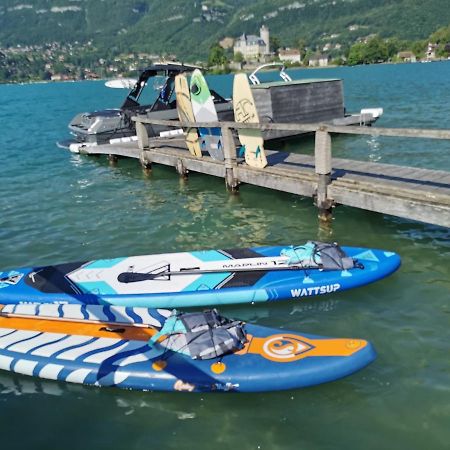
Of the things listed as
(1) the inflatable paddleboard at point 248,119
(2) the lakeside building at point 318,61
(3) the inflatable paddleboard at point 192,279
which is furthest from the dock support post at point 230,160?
(2) the lakeside building at point 318,61

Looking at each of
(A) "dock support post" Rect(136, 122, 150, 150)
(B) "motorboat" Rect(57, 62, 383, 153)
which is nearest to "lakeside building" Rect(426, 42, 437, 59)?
(B) "motorboat" Rect(57, 62, 383, 153)

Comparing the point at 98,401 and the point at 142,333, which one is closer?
the point at 98,401

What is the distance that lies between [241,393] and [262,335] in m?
0.93

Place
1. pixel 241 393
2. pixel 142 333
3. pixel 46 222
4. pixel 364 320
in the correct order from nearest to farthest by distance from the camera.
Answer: pixel 241 393 → pixel 142 333 → pixel 364 320 → pixel 46 222

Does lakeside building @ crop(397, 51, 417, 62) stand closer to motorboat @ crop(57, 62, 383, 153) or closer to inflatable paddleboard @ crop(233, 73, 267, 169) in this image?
motorboat @ crop(57, 62, 383, 153)

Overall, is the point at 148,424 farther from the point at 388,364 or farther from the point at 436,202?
the point at 436,202

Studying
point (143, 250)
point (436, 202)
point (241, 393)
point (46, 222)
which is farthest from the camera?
point (46, 222)

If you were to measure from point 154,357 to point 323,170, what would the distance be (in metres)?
6.36

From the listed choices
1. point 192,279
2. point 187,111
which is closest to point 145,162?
point 187,111

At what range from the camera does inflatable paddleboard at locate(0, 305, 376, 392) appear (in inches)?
227

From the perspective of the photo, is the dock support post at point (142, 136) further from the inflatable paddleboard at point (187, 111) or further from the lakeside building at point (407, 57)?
the lakeside building at point (407, 57)

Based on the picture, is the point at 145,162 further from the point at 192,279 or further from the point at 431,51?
the point at 431,51

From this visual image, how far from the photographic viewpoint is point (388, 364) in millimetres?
6238

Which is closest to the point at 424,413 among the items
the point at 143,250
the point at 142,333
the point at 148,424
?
the point at 148,424
